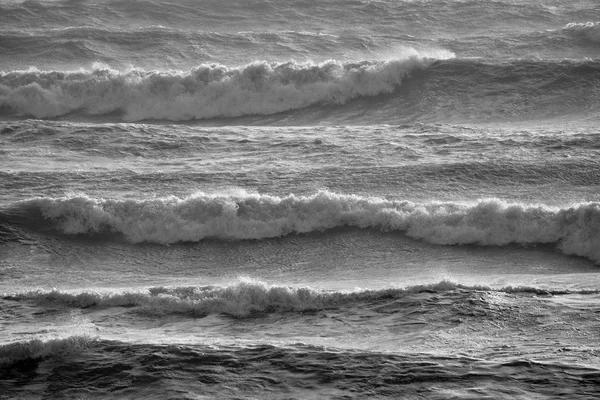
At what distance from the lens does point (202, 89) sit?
788 inches

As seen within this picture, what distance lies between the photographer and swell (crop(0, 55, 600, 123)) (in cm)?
1920

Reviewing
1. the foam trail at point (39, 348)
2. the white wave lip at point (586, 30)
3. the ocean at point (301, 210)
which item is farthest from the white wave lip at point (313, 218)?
the white wave lip at point (586, 30)

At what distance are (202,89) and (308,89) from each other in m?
2.36

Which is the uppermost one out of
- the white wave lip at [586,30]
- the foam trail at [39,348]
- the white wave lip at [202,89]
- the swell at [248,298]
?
the white wave lip at [586,30]

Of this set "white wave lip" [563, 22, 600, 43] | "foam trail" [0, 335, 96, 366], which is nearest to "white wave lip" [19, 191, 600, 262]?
"foam trail" [0, 335, 96, 366]

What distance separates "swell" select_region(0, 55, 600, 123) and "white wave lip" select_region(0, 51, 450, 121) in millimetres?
22

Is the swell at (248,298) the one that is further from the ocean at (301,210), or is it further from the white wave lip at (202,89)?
the white wave lip at (202,89)

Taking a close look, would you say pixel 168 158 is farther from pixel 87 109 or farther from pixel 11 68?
pixel 11 68

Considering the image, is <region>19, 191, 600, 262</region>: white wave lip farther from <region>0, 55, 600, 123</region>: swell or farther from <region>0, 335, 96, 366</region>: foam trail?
<region>0, 55, 600, 123</region>: swell

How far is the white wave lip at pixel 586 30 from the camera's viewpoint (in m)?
22.9

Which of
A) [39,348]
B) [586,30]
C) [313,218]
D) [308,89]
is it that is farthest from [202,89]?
[39,348]

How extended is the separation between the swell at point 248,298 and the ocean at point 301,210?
3 centimetres

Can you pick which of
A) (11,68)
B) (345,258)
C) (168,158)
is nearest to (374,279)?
(345,258)

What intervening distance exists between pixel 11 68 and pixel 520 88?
12.1 meters
